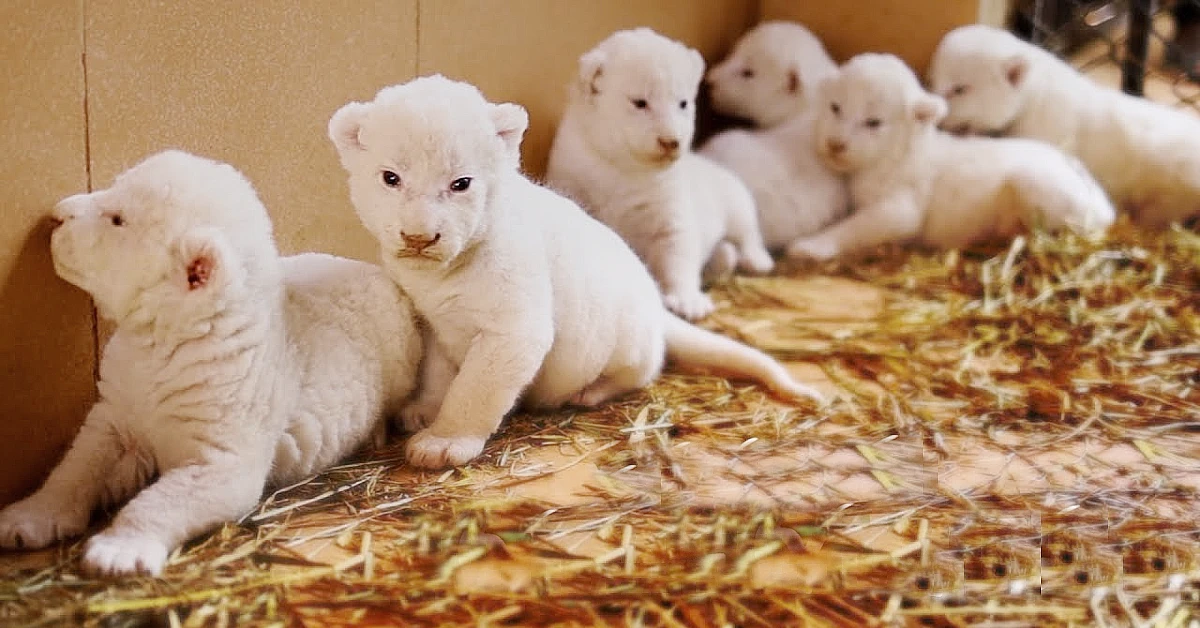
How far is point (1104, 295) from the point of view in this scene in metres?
5.18

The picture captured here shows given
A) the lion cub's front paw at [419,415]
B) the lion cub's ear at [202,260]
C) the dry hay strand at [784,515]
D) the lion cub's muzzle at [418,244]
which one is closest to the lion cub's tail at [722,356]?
the dry hay strand at [784,515]

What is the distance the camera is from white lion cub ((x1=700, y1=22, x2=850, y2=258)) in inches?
239

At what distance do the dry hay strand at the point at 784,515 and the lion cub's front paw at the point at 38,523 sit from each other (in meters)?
0.07

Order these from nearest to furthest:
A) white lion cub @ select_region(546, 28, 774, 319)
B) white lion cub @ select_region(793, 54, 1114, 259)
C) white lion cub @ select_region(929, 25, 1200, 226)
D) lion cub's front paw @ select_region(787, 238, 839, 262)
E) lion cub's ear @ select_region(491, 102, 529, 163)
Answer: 1. lion cub's ear @ select_region(491, 102, 529, 163)
2. white lion cub @ select_region(546, 28, 774, 319)
3. white lion cub @ select_region(793, 54, 1114, 259)
4. lion cub's front paw @ select_region(787, 238, 839, 262)
5. white lion cub @ select_region(929, 25, 1200, 226)

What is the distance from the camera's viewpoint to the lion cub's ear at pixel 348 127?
3.21 meters

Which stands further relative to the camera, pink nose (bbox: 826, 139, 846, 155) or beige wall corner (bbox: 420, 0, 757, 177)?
pink nose (bbox: 826, 139, 846, 155)

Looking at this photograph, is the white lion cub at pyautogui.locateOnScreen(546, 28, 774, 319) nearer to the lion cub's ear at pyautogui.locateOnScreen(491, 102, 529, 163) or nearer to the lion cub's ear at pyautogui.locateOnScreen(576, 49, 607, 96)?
the lion cub's ear at pyautogui.locateOnScreen(576, 49, 607, 96)

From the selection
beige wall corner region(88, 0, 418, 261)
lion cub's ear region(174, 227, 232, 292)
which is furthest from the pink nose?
lion cub's ear region(174, 227, 232, 292)

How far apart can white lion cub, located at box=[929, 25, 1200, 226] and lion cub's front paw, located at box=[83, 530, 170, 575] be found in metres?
4.79

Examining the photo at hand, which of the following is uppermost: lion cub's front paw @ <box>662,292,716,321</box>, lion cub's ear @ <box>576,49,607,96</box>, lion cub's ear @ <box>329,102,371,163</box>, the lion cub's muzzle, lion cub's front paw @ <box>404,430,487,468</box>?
lion cub's ear @ <box>576,49,607,96</box>

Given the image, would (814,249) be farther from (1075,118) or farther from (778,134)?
(1075,118)

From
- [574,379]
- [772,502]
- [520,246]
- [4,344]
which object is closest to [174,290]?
[4,344]

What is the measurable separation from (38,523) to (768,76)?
14.6 feet

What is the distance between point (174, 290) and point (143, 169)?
0.31 meters
